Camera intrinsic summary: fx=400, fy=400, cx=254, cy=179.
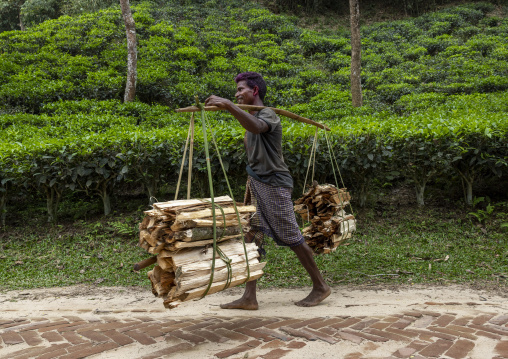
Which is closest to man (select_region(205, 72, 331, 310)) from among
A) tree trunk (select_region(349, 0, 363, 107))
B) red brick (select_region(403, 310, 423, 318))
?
red brick (select_region(403, 310, 423, 318))

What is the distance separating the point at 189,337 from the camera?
3.02m

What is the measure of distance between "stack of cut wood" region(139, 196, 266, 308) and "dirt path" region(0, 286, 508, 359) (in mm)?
452

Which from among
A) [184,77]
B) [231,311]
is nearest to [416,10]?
[184,77]

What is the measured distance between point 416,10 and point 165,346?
28.5 meters

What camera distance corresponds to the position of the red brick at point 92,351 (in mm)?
2686

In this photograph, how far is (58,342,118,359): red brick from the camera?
2686 mm

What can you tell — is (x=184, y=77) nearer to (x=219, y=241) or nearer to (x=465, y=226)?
(x=465, y=226)

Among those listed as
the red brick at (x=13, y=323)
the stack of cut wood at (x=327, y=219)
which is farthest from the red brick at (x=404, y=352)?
the red brick at (x=13, y=323)

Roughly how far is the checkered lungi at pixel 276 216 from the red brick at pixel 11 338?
201cm

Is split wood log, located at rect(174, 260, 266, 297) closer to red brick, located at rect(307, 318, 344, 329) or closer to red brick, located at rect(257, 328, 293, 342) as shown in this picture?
red brick, located at rect(257, 328, 293, 342)

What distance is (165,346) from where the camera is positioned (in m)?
2.87

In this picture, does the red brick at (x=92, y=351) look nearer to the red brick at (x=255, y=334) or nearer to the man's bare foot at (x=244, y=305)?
the red brick at (x=255, y=334)

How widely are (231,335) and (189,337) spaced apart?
1.05ft

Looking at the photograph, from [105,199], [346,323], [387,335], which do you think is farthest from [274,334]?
[105,199]
